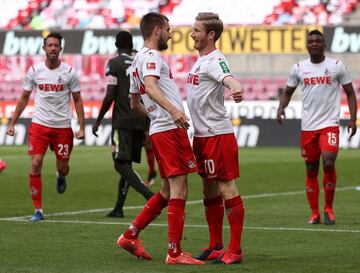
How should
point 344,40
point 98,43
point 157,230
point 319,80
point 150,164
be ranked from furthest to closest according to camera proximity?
point 98,43, point 344,40, point 150,164, point 319,80, point 157,230

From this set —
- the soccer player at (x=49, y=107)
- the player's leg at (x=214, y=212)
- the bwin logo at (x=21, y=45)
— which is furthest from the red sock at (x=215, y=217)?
the bwin logo at (x=21, y=45)

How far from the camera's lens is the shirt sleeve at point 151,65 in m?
8.66

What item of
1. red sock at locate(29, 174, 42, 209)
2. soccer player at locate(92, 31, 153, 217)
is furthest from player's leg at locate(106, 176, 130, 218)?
red sock at locate(29, 174, 42, 209)

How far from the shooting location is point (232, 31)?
115ft

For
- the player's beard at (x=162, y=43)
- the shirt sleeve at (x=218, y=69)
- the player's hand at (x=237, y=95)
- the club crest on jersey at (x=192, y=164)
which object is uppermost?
the player's beard at (x=162, y=43)

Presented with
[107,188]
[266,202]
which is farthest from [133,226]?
[107,188]

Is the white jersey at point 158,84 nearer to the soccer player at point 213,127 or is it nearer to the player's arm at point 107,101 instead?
the soccer player at point 213,127

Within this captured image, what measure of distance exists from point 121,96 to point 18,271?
5.45 metres

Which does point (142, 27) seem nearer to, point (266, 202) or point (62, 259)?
point (62, 259)

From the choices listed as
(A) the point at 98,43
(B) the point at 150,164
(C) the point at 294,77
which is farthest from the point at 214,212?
(A) the point at 98,43

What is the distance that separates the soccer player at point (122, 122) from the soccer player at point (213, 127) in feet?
13.3

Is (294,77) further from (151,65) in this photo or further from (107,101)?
(151,65)

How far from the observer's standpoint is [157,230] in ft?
37.4

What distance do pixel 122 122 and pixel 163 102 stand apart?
4854 mm
